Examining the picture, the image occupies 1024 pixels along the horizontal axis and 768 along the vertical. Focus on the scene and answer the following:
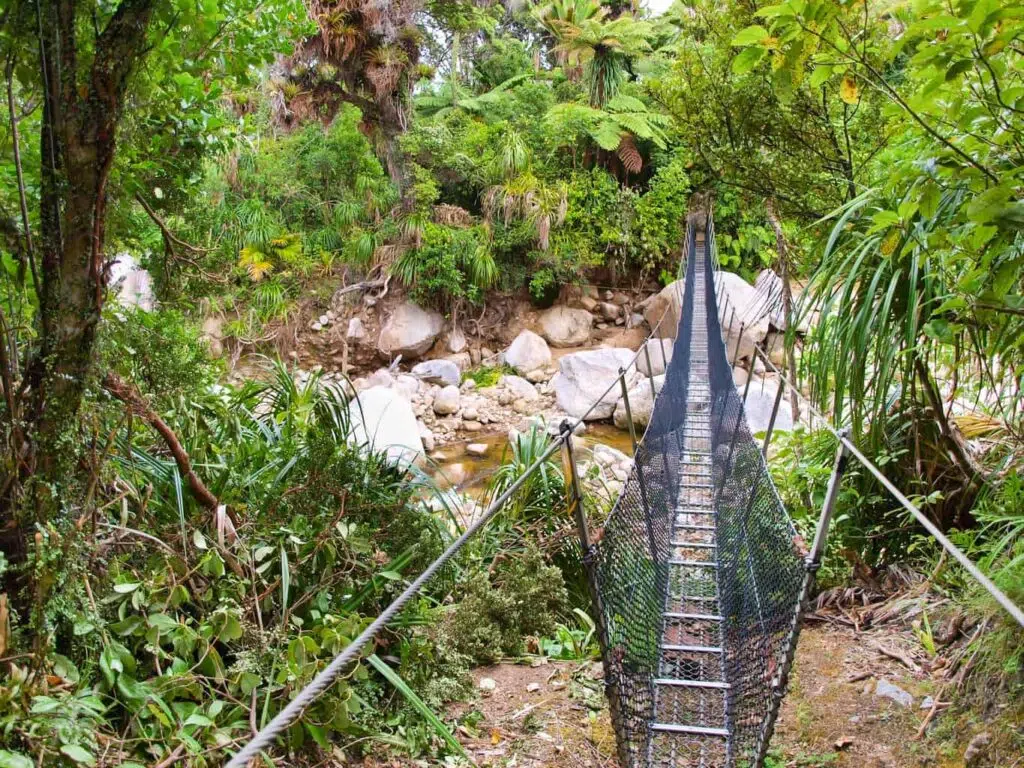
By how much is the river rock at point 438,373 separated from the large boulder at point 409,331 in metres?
0.41

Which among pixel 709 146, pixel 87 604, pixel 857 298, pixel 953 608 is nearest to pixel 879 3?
pixel 709 146

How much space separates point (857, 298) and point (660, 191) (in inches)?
291

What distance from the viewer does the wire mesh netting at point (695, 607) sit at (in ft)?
4.02

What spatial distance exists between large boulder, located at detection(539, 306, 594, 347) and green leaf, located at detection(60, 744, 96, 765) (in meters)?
7.56

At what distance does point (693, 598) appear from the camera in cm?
173

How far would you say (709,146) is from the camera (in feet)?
10.5

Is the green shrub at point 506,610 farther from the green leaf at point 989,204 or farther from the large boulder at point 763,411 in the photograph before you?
the large boulder at point 763,411

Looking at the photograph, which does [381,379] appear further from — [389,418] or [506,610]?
[506,610]

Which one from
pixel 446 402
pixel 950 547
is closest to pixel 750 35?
pixel 950 547

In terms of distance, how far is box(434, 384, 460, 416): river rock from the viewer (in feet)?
22.6

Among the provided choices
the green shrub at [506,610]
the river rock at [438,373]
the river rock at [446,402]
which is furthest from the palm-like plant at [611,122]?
the green shrub at [506,610]

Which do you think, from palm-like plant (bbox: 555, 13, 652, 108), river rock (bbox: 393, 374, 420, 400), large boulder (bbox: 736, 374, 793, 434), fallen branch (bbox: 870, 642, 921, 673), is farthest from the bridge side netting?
palm-like plant (bbox: 555, 13, 652, 108)

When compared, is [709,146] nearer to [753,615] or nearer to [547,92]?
[753,615]

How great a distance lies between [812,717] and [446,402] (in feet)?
18.3
